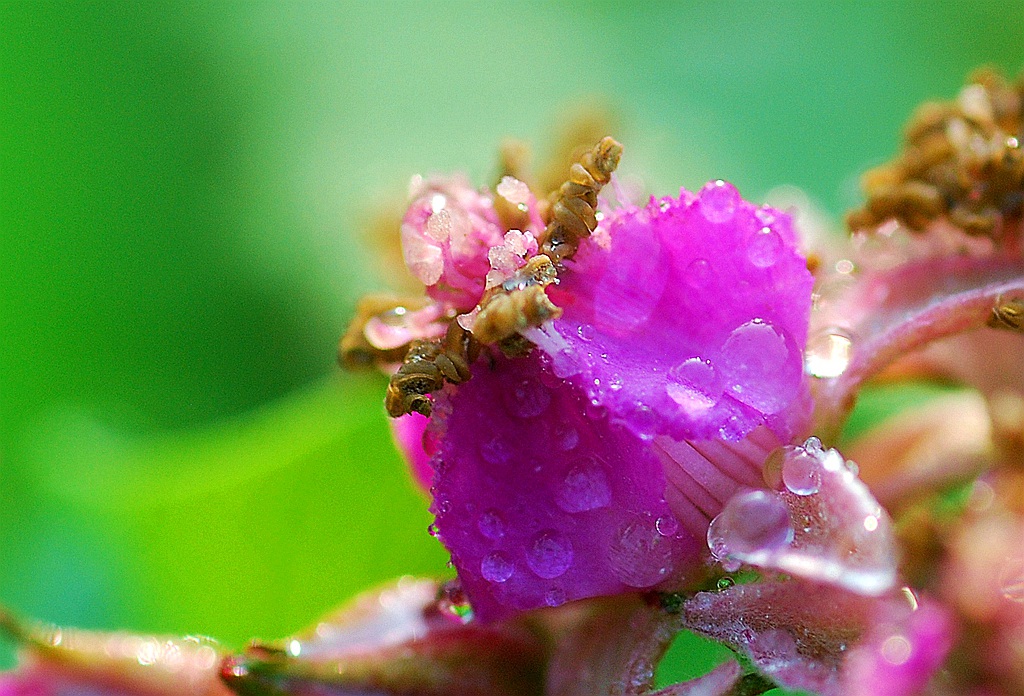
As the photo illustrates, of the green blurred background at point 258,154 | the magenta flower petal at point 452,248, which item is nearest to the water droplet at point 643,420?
the magenta flower petal at point 452,248

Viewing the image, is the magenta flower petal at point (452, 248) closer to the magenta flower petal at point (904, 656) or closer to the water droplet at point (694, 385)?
the water droplet at point (694, 385)

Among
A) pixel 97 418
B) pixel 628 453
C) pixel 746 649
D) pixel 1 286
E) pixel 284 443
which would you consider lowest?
pixel 746 649

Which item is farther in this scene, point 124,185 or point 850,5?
point 850,5

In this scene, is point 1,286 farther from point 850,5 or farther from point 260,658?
point 850,5

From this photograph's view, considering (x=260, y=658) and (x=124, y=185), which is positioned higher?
(x=124, y=185)

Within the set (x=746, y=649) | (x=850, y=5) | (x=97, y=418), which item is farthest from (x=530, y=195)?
(x=850, y=5)
